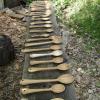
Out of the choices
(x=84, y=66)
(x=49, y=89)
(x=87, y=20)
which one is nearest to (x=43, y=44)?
(x=49, y=89)

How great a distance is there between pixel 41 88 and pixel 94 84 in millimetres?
1711

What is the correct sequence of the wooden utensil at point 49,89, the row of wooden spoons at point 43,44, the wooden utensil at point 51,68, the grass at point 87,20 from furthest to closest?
the grass at point 87,20 < the wooden utensil at point 51,68 < the row of wooden spoons at point 43,44 < the wooden utensil at point 49,89

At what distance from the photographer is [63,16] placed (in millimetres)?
6141

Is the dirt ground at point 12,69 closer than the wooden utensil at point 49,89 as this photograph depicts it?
No

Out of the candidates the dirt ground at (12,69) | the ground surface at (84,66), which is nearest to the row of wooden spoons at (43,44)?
the dirt ground at (12,69)

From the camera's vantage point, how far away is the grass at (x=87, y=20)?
536 centimetres

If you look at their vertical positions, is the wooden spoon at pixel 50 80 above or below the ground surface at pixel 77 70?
above

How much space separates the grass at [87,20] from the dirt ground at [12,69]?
1.12 metres

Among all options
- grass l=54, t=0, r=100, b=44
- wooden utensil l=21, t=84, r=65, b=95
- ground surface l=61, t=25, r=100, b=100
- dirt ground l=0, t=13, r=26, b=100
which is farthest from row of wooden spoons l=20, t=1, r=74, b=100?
grass l=54, t=0, r=100, b=44

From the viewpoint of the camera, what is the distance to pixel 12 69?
14.1 ft

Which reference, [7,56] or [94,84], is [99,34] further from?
[7,56]

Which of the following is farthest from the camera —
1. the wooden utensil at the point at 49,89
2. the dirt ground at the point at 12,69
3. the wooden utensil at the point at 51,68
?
the dirt ground at the point at 12,69

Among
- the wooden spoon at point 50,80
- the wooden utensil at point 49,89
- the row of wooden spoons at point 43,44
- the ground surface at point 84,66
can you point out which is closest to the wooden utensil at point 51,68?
the row of wooden spoons at point 43,44

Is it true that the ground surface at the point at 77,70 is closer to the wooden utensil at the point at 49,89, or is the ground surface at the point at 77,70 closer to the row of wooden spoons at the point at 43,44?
the row of wooden spoons at the point at 43,44
